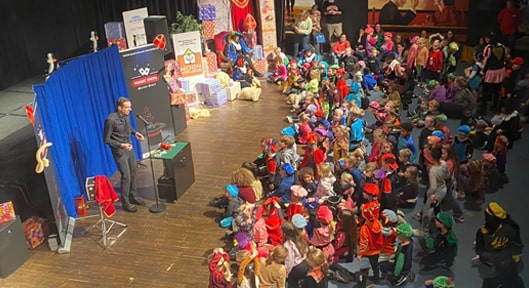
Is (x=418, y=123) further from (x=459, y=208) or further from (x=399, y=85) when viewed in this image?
(x=459, y=208)

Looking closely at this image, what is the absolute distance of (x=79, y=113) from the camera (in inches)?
372

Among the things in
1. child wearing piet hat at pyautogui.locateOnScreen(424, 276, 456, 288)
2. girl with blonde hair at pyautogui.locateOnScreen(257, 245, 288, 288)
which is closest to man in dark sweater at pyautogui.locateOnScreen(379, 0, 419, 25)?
child wearing piet hat at pyautogui.locateOnScreen(424, 276, 456, 288)

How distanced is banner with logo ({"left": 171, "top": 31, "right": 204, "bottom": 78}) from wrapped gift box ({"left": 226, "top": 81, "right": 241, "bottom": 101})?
32.9 inches

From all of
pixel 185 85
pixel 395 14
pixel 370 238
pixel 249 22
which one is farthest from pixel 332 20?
pixel 370 238

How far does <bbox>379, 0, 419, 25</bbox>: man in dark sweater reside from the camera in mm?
16844

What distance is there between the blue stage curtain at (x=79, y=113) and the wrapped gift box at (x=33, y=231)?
552 mm

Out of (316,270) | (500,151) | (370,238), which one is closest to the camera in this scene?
(316,270)

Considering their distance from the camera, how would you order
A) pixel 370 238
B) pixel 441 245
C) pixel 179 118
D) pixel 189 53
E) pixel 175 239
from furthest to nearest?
1. pixel 189 53
2. pixel 179 118
3. pixel 175 239
4. pixel 441 245
5. pixel 370 238

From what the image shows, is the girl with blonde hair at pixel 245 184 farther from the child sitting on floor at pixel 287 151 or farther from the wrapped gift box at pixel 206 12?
the wrapped gift box at pixel 206 12

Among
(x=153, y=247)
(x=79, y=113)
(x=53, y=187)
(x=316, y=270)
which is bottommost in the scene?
(x=153, y=247)

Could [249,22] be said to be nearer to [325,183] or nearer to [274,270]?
[325,183]

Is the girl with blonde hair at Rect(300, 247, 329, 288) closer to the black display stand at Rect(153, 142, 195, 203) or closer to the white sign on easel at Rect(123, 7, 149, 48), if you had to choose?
the black display stand at Rect(153, 142, 195, 203)

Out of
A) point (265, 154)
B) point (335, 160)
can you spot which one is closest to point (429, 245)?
point (335, 160)

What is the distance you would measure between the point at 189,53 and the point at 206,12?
2.57m
